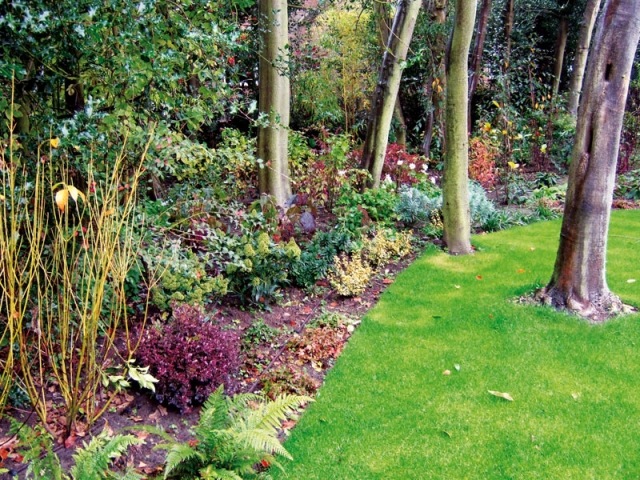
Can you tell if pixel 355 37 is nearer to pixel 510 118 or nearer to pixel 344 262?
pixel 510 118

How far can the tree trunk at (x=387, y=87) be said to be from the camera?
23.1ft

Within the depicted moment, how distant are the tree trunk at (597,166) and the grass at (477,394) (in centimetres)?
28

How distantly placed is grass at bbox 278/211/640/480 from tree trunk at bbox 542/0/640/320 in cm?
28

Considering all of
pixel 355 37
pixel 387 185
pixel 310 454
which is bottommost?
pixel 310 454

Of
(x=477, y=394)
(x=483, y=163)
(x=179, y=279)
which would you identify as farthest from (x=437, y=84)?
(x=477, y=394)

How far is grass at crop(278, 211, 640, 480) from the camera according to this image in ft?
9.84

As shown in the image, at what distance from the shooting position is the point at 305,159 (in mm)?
9016

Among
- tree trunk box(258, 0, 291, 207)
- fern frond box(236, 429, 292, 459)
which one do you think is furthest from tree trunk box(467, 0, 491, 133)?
fern frond box(236, 429, 292, 459)

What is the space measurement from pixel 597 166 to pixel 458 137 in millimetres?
1935

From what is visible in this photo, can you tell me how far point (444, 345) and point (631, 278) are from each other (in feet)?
7.93

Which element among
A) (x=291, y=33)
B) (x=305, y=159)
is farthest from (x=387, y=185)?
(x=291, y=33)

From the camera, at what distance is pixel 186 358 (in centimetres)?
346

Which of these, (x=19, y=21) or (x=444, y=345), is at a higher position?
(x=19, y=21)

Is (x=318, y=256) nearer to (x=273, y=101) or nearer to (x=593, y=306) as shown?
(x=273, y=101)
